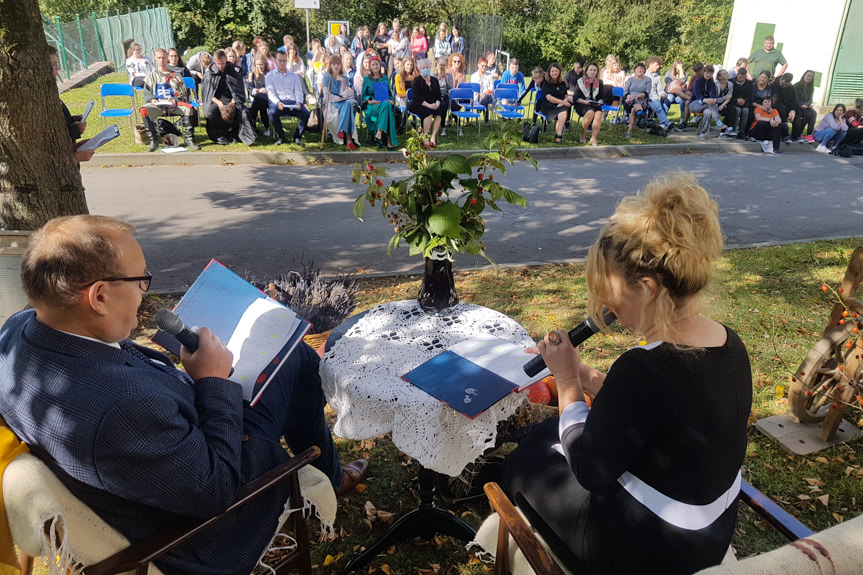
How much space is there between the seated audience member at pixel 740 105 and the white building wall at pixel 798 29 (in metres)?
5.13

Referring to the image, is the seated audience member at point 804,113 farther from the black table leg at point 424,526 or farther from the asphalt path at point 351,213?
the black table leg at point 424,526

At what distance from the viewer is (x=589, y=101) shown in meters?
12.1

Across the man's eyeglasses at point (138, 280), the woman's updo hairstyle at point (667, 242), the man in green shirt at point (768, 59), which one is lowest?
the man's eyeglasses at point (138, 280)

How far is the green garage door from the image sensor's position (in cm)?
1593

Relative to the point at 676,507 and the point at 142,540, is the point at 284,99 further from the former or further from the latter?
the point at 676,507

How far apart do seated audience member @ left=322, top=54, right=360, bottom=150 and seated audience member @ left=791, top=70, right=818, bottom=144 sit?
10490 mm

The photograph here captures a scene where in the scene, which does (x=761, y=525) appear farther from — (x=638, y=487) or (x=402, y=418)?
(x=402, y=418)

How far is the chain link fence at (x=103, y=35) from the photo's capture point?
19766mm

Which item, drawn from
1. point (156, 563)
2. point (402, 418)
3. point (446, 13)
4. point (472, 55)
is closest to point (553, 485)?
point (402, 418)

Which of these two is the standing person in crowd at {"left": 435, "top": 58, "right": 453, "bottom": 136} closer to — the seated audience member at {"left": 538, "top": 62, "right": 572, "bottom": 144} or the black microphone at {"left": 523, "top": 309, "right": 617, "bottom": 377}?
the seated audience member at {"left": 538, "top": 62, "right": 572, "bottom": 144}

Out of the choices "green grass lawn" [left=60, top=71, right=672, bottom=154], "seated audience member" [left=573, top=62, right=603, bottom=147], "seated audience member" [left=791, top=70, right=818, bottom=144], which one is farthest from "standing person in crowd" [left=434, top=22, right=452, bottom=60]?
"seated audience member" [left=791, top=70, right=818, bottom=144]

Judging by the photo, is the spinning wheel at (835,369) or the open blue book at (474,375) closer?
the open blue book at (474,375)

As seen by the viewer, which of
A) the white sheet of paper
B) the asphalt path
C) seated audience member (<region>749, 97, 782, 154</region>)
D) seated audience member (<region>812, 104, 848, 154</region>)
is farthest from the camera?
seated audience member (<region>749, 97, 782, 154</region>)

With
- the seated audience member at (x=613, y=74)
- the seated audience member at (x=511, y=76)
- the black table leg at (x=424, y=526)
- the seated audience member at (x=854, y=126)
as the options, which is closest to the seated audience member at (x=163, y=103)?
the seated audience member at (x=511, y=76)
